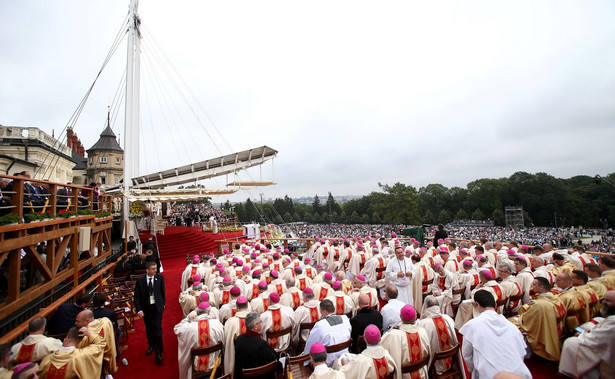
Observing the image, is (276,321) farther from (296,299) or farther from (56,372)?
(56,372)

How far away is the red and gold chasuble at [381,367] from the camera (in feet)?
10.8

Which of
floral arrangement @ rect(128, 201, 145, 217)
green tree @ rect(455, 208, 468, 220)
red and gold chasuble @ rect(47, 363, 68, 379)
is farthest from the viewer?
green tree @ rect(455, 208, 468, 220)

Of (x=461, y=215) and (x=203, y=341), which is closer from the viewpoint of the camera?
(x=203, y=341)

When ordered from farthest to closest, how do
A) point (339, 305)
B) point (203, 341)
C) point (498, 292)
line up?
point (339, 305) → point (498, 292) → point (203, 341)

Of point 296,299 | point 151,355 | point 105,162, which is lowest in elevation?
point 151,355

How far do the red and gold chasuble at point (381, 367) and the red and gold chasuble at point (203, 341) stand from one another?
2.91 m

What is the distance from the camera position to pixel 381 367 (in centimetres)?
332

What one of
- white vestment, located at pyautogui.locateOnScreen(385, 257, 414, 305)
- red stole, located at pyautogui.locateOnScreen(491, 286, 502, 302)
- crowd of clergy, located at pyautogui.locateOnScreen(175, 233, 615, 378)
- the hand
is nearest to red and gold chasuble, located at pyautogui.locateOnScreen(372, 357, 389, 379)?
crowd of clergy, located at pyautogui.locateOnScreen(175, 233, 615, 378)

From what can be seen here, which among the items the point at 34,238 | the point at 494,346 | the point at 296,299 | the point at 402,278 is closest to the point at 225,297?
the point at 296,299

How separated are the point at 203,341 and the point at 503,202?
85355 mm

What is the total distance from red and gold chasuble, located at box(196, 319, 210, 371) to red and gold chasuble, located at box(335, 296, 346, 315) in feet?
8.44

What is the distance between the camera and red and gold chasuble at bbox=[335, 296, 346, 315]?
577 cm

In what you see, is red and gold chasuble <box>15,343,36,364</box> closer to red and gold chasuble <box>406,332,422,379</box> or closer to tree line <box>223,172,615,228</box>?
red and gold chasuble <box>406,332,422,379</box>

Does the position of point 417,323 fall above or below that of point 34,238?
below
